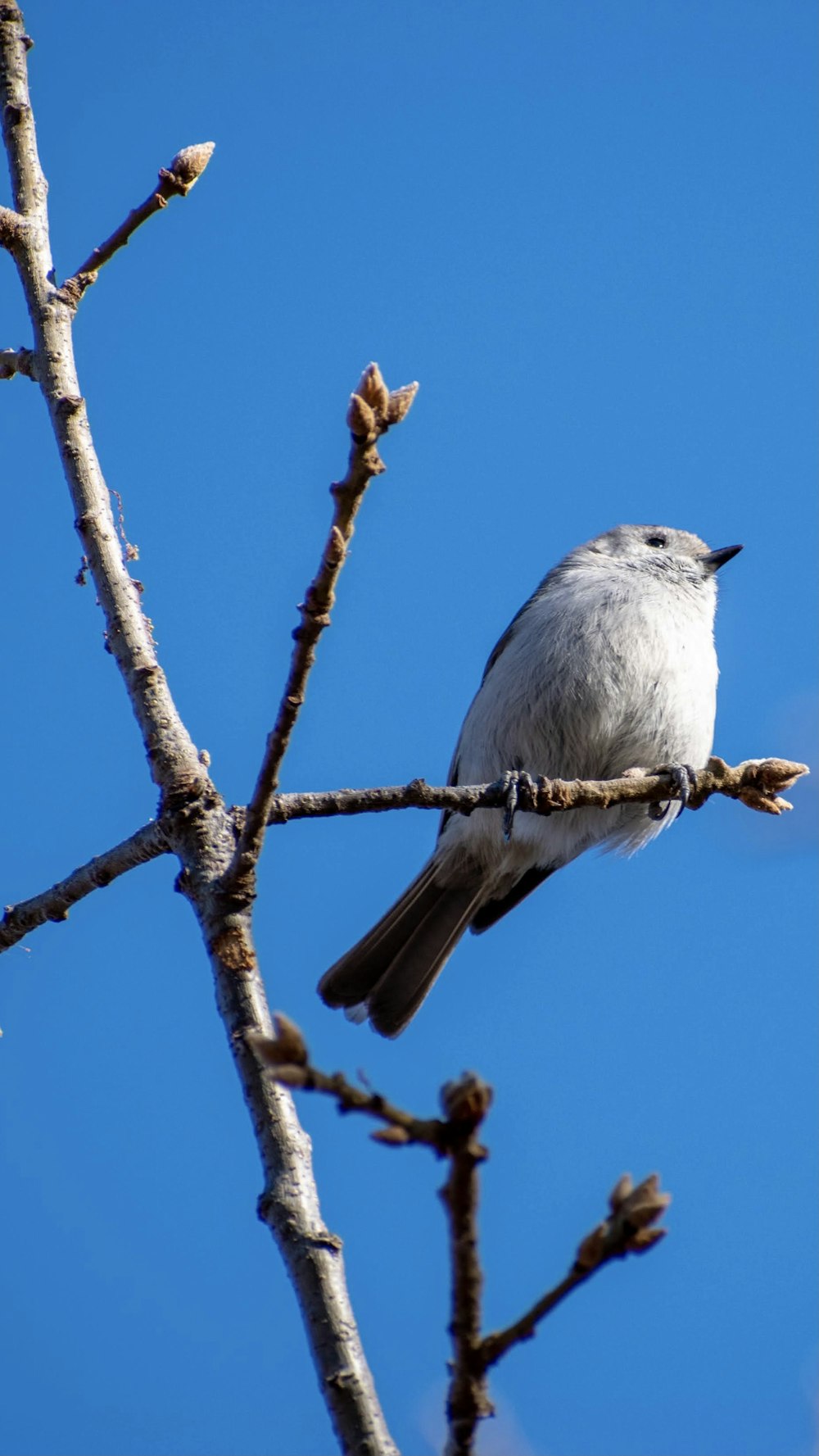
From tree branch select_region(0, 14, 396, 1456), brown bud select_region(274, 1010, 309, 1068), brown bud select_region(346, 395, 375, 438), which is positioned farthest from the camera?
tree branch select_region(0, 14, 396, 1456)

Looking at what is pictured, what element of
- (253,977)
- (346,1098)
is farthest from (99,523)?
(346,1098)

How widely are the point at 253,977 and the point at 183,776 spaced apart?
44cm

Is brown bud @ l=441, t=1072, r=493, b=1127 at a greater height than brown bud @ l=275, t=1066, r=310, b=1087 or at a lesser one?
lesser

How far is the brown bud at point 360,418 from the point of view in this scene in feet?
5.62

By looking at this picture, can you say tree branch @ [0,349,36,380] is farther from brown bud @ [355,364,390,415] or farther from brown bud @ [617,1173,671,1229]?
brown bud @ [617,1173,671,1229]

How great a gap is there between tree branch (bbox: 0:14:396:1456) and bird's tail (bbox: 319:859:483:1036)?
254 cm

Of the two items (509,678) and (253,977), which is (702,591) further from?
(253,977)

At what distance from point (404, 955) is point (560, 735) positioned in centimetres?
103

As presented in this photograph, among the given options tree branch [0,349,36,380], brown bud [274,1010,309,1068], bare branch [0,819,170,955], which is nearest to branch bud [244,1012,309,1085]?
brown bud [274,1010,309,1068]

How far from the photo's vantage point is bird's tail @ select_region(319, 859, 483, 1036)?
496cm

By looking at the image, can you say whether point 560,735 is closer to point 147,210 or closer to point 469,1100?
point 147,210

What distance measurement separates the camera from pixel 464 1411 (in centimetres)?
141

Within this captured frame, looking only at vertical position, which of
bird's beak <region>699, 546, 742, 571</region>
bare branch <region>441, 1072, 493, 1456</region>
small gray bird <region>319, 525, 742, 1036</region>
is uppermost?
bird's beak <region>699, 546, 742, 571</region>

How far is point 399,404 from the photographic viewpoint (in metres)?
1.77
